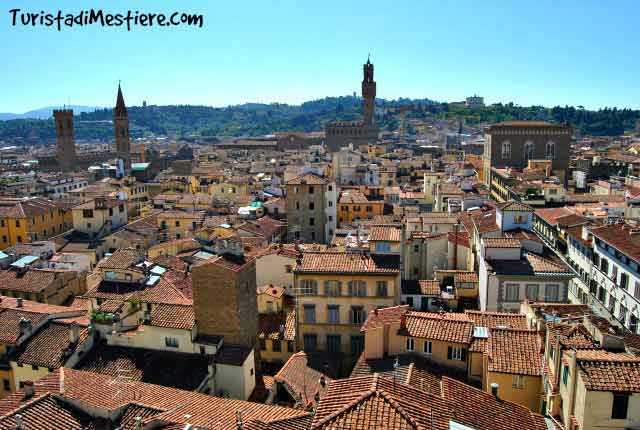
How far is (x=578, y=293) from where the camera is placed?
39.2 metres

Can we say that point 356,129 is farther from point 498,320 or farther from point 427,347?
point 427,347

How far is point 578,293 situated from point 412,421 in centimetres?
2954

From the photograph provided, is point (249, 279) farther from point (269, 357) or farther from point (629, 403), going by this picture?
point (629, 403)

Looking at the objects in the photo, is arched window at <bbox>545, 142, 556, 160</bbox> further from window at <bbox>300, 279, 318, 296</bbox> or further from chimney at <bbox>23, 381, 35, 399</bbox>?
chimney at <bbox>23, 381, 35, 399</bbox>

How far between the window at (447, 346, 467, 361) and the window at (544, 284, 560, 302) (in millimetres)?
8977

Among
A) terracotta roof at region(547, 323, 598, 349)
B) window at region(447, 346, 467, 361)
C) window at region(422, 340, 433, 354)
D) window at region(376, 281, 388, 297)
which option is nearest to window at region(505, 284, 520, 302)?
window at region(376, 281, 388, 297)

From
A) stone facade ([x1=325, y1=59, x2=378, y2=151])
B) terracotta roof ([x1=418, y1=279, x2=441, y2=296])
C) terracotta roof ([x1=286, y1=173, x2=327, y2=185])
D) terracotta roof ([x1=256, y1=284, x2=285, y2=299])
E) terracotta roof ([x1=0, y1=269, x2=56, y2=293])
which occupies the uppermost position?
stone facade ([x1=325, y1=59, x2=378, y2=151])

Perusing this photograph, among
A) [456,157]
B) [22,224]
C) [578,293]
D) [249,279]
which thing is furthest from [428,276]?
[456,157]

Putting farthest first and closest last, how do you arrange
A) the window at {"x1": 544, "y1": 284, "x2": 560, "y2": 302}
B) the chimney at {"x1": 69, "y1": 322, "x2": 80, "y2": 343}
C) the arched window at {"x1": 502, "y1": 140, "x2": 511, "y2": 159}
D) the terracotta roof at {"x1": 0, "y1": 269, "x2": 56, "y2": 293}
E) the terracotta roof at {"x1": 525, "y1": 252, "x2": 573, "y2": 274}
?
1. the arched window at {"x1": 502, "y1": 140, "x2": 511, "y2": 159}
2. the terracotta roof at {"x1": 0, "y1": 269, "x2": 56, "y2": 293}
3. the terracotta roof at {"x1": 525, "y1": 252, "x2": 573, "y2": 274}
4. the window at {"x1": 544, "y1": 284, "x2": 560, "y2": 302}
5. the chimney at {"x1": 69, "y1": 322, "x2": 80, "y2": 343}

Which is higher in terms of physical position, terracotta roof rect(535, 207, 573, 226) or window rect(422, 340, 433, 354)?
terracotta roof rect(535, 207, 573, 226)

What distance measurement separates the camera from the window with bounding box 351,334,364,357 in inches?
1165

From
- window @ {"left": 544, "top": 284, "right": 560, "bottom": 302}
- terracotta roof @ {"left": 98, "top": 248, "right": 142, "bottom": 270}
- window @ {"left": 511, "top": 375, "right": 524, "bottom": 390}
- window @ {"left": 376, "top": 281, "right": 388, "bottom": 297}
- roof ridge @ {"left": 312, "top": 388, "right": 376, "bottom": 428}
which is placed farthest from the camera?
terracotta roof @ {"left": 98, "top": 248, "right": 142, "bottom": 270}

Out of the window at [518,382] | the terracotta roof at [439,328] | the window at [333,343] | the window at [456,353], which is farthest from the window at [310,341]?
the window at [518,382]

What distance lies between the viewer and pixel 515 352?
66.8 ft
